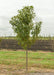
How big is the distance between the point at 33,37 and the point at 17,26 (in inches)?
47.1

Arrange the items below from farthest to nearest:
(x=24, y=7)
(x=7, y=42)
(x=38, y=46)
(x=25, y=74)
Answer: (x=7, y=42) → (x=38, y=46) → (x=24, y=7) → (x=25, y=74)

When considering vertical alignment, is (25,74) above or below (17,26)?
below

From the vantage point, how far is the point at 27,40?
8.04 metres

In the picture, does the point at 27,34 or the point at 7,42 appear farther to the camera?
the point at 7,42

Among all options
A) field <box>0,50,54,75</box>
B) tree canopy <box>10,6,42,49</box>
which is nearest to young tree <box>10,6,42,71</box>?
tree canopy <box>10,6,42,49</box>

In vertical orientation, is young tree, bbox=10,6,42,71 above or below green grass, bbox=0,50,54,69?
above

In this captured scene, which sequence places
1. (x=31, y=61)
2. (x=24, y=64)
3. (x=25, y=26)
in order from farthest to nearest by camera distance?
(x=31, y=61) < (x=24, y=64) < (x=25, y=26)

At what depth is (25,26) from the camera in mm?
7922

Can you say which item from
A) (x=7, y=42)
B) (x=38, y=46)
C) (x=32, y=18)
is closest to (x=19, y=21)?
(x=32, y=18)

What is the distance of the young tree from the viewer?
26.2 ft

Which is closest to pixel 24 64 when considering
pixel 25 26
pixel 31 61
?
pixel 31 61

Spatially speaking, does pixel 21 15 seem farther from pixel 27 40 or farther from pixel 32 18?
pixel 27 40

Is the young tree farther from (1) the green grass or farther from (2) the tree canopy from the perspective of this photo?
(1) the green grass

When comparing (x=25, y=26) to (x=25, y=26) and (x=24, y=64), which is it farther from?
(x=24, y=64)
